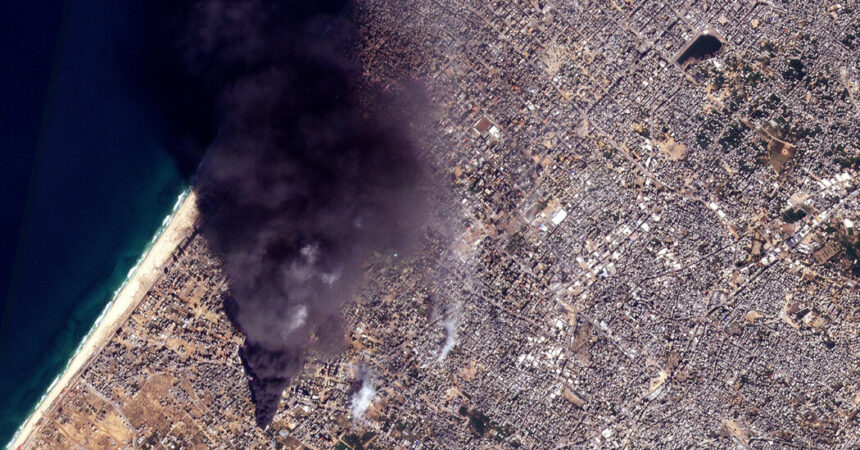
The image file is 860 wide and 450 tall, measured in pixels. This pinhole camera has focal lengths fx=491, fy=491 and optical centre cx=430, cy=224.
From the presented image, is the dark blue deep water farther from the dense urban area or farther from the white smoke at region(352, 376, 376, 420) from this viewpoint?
the white smoke at region(352, 376, 376, 420)

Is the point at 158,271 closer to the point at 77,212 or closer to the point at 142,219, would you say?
the point at 142,219

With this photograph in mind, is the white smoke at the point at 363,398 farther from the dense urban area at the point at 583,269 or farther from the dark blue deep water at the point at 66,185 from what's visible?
the dark blue deep water at the point at 66,185

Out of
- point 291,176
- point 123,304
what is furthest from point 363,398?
point 123,304

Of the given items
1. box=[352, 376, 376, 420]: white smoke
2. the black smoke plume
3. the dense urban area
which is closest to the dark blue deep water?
the dense urban area

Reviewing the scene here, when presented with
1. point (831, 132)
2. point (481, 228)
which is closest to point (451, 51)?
point (481, 228)

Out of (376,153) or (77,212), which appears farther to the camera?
(77,212)
